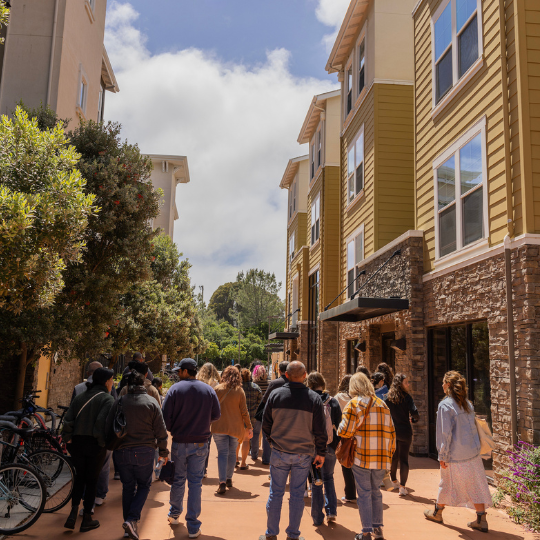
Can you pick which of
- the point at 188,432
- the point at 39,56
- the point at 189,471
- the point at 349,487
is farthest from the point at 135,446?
the point at 39,56

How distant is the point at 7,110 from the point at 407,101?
36.3 ft

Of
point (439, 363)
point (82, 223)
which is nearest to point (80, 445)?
point (82, 223)

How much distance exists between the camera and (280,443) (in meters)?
5.84

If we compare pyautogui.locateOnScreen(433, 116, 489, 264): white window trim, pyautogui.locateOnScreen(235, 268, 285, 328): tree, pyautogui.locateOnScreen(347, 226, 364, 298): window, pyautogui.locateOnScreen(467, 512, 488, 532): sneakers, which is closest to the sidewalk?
pyautogui.locateOnScreen(467, 512, 488, 532): sneakers

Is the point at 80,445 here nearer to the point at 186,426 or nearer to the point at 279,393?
the point at 186,426

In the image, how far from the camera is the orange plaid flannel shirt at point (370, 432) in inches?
239

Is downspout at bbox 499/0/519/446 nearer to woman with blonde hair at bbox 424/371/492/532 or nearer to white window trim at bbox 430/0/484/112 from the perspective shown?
white window trim at bbox 430/0/484/112

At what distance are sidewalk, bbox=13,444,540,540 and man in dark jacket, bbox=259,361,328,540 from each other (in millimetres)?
696

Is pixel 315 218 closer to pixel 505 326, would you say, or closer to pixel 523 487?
pixel 505 326

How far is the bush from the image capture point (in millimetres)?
6617

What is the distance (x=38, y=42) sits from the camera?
47.5 feet

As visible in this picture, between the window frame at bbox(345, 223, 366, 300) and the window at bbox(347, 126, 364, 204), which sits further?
the window at bbox(347, 126, 364, 204)

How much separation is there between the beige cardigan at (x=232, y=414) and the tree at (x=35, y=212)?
10.5ft

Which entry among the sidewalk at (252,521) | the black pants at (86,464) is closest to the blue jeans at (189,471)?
the sidewalk at (252,521)
